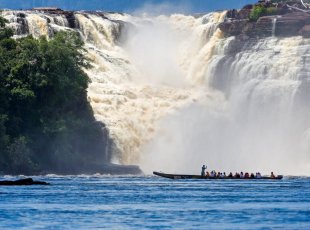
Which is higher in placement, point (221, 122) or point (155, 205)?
point (221, 122)

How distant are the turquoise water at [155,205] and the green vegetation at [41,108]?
1953 cm

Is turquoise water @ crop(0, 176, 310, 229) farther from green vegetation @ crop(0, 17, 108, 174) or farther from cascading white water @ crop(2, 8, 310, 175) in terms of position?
cascading white water @ crop(2, 8, 310, 175)

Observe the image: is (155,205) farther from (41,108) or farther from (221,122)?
(221,122)

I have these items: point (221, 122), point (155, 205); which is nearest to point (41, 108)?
point (221, 122)

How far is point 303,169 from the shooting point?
184 m

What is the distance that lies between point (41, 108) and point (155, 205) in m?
62.7

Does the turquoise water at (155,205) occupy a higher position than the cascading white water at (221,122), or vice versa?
the cascading white water at (221,122)

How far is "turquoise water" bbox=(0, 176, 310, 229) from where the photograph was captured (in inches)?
3696

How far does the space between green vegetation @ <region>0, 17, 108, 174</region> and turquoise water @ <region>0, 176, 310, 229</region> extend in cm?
1953

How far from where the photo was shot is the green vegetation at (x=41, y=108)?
163500 millimetres

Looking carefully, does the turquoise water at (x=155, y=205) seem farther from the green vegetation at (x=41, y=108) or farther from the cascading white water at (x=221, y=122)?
the cascading white water at (x=221, y=122)

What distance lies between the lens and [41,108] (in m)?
170

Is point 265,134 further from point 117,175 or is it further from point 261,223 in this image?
point 261,223

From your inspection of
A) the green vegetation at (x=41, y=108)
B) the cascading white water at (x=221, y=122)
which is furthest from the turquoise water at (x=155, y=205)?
the cascading white water at (x=221, y=122)
